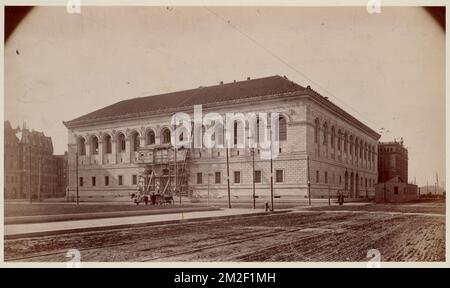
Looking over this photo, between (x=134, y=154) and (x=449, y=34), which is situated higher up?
(x=449, y=34)

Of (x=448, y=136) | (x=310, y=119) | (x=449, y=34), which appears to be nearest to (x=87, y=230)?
(x=448, y=136)

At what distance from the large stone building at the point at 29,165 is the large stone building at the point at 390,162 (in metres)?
11.0

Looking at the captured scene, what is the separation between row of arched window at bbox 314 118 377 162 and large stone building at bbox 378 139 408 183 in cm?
65

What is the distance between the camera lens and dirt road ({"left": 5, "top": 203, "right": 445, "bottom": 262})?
11.6 m

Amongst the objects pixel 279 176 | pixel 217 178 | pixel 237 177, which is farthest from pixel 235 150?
pixel 217 178

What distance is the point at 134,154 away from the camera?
2403 cm

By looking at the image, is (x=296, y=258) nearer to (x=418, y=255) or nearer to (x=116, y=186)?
(x=418, y=255)

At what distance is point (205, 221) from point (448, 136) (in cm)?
884

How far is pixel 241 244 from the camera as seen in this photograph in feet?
41.8

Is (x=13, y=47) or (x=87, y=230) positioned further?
(x=87, y=230)

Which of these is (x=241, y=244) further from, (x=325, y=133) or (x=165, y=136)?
(x=325, y=133)

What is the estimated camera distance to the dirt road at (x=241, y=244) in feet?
38.0

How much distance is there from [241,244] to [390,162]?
1485 cm

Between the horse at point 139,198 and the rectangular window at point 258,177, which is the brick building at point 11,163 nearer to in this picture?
the horse at point 139,198
